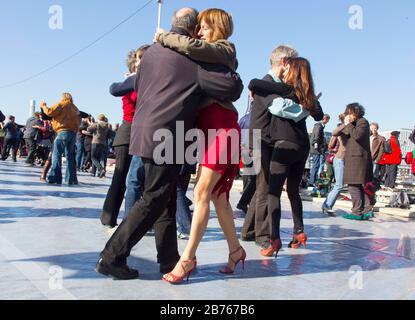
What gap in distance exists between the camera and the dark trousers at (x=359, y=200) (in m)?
6.97

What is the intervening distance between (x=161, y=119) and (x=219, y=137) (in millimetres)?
387

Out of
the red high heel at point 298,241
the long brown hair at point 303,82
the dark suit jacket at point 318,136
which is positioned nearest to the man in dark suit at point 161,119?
the long brown hair at point 303,82

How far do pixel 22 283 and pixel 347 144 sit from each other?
575 centimetres

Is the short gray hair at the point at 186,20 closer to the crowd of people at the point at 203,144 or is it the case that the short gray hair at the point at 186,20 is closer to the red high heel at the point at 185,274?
the crowd of people at the point at 203,144

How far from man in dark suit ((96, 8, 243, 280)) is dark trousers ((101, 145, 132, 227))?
144 cm

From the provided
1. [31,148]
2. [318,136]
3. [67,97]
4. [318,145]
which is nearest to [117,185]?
[67,97]

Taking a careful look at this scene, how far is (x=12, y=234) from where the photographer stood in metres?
3.85

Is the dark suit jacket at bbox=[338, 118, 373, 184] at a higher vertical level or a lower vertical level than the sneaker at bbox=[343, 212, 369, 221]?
higher

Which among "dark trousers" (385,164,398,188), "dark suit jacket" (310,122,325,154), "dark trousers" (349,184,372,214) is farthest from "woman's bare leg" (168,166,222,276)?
"dark trousers" (385,164,398,188)

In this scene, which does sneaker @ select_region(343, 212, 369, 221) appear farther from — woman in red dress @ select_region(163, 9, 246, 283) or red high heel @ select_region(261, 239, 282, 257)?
woman in red dress @ select_region(163, 9, 246, 283)

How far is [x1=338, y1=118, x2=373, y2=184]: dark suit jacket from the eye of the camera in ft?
22.5

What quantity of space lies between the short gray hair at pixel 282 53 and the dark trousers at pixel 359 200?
364cm
